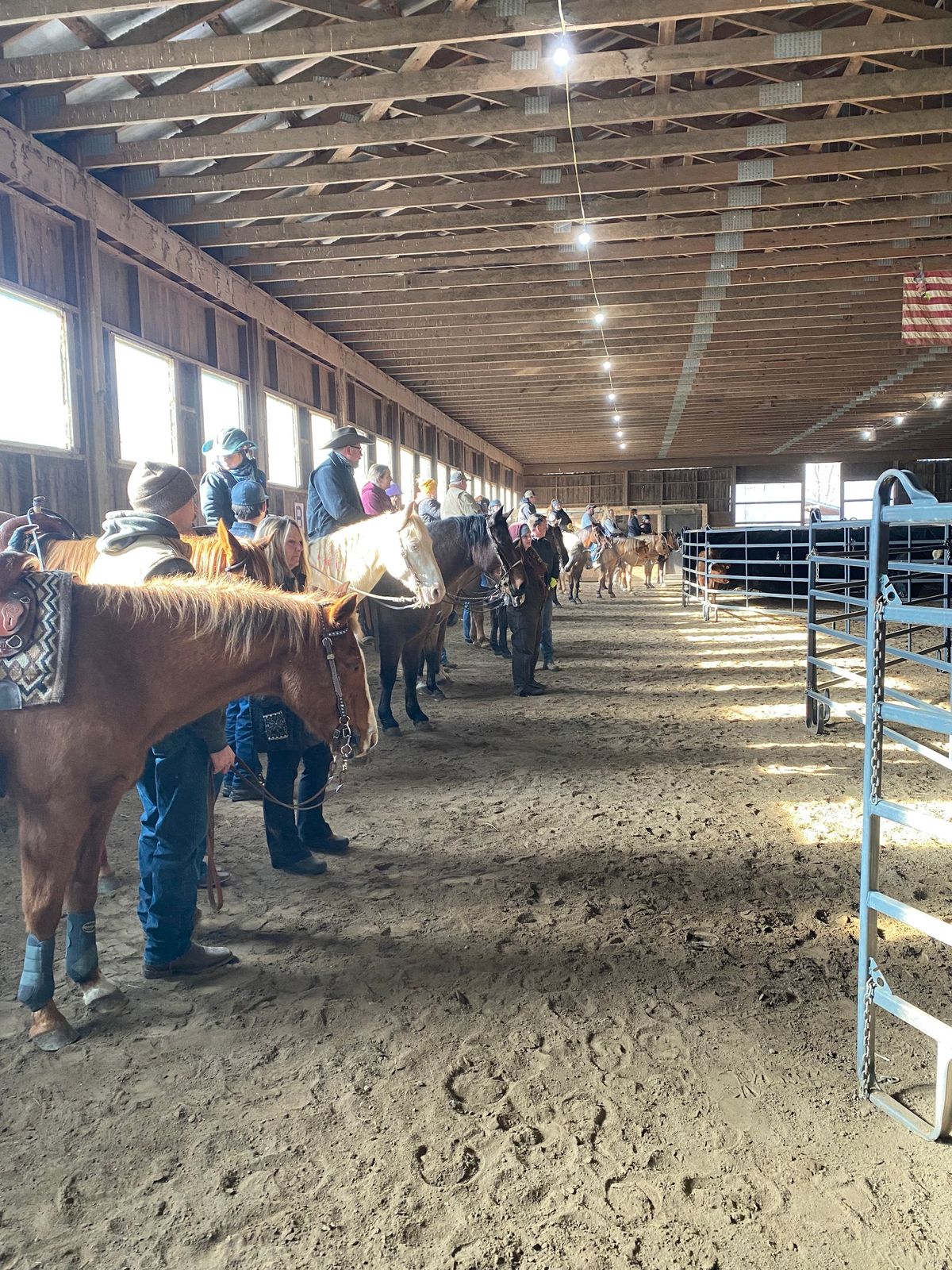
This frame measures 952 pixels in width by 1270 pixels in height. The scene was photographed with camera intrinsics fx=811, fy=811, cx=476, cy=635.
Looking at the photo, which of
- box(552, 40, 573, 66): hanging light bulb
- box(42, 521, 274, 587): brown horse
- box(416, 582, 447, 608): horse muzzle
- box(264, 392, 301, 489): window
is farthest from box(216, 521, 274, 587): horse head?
box(264, 392, 301, 489): window

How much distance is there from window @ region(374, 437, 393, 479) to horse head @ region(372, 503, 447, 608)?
9.56m

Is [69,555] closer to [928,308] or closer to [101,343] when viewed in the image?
[101,343]

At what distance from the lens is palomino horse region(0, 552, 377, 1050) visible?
2.54 m

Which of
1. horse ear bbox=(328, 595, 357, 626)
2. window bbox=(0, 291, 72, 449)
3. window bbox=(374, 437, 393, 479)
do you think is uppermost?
window bbox=(374, 437, 393, 479)

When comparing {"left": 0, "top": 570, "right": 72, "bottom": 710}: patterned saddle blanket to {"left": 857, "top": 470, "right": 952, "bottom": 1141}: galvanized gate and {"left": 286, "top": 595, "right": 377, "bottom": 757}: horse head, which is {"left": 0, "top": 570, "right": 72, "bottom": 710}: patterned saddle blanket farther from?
{"left": 857, "top": 470, "right": 952, "bottom": 1141}: galvanized gate

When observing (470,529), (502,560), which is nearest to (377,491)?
(470,529)

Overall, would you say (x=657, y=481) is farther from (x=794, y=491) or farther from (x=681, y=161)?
(x=681, y=161)

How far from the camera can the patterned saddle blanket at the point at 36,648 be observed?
8.13 feet

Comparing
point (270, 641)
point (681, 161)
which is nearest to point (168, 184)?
point (681, 161)

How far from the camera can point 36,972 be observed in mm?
2619

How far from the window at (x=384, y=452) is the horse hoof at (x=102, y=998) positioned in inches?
528

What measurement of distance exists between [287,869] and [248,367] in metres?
7.91

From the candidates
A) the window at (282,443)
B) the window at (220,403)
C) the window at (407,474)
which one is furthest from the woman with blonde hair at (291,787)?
the window at (407,474)

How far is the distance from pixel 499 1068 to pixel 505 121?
6.81 metres
